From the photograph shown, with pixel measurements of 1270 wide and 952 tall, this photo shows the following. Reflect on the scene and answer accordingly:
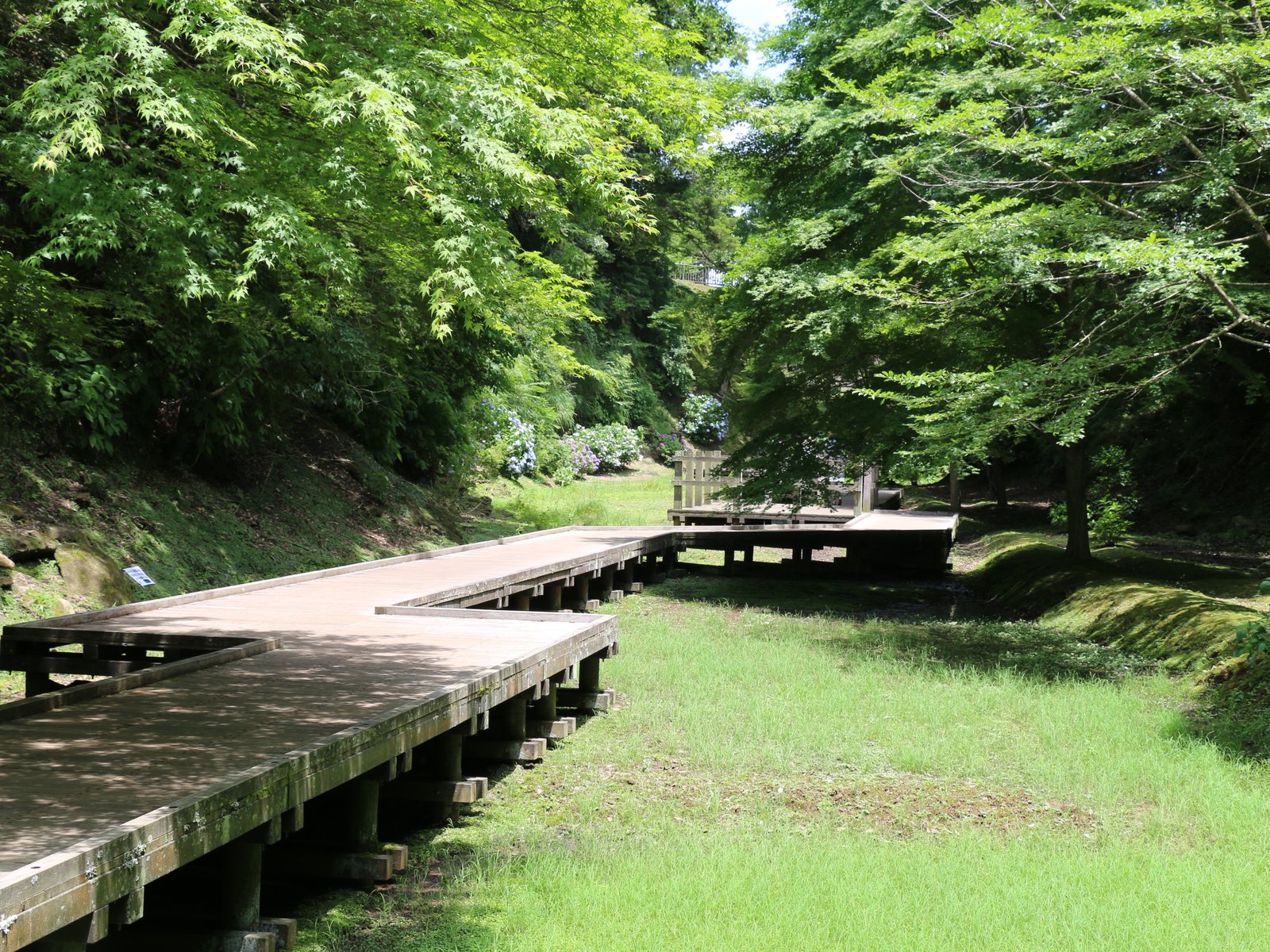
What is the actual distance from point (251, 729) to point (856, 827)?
10.2 ft

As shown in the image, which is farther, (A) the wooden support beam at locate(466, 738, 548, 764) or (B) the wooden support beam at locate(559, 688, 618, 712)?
(B) the wooden support beam at locate(559, 688, 618, 712)

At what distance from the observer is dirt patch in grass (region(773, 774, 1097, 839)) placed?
593cm

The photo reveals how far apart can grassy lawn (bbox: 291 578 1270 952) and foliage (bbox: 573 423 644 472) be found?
2436 cm

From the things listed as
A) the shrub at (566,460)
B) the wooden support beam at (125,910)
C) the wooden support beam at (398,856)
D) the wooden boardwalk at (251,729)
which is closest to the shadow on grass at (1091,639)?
the wooden boardwalk at (251,729)

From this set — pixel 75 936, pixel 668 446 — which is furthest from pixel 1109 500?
pixel 75 936

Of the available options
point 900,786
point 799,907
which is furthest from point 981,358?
point 799,907

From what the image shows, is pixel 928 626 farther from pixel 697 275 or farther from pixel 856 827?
pixel 697 275

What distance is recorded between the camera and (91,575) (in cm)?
1010

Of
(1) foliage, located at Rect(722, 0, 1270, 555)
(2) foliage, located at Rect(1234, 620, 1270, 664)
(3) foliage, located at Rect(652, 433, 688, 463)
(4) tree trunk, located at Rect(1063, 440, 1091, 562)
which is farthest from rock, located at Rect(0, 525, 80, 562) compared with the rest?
(3) foliage, located at Rect(652, 433, 688, 463)

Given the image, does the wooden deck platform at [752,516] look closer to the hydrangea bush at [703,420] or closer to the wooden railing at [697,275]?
the hydrangea bush at [703,420]

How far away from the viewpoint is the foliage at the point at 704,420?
136 feet

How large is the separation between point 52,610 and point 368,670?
4365 mm

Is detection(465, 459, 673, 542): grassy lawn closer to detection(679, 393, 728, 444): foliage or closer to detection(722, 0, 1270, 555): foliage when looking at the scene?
detection(679, 393, 728, 444): foliage

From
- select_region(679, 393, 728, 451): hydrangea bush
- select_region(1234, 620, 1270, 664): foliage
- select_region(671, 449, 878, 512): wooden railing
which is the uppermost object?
select_region(679, 393, 728, 451): hydrangea bush
